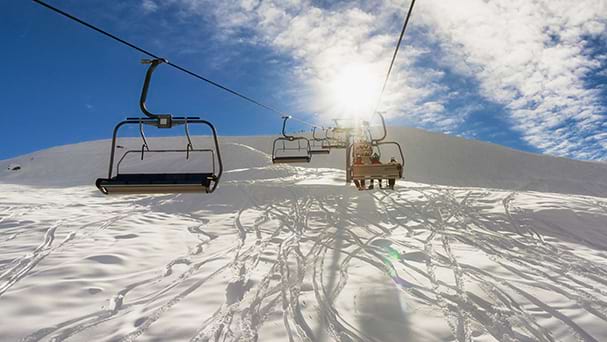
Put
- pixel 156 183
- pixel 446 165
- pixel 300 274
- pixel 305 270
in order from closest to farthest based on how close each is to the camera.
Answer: pixel 156 183 → pixel 300 274 → pixel 305 270 → pixel 446 165

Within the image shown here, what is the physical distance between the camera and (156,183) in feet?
16.3

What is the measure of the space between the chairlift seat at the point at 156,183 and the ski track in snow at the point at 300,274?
5.29ft

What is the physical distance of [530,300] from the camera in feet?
15.7

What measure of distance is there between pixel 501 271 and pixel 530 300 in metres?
1.27

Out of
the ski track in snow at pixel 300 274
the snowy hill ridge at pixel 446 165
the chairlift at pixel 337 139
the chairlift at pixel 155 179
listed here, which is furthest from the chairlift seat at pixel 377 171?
the snowy hill ridge at pixel 446 165

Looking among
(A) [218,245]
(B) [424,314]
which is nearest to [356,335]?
(B) [424,314]

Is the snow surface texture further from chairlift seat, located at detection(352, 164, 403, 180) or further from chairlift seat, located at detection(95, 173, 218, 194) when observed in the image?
chairlift seat, located at detection(95, 173, 218, 194)

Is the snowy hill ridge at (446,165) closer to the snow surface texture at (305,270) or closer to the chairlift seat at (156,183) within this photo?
the snow surface texture at (305,270)

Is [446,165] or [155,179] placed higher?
[446,165]

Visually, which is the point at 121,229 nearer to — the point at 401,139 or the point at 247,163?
the point at 247,163

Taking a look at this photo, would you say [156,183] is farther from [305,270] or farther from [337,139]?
[337,139]

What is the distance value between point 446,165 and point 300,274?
47.1m

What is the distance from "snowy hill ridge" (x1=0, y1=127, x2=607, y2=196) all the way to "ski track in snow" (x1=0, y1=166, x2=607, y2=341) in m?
23.5

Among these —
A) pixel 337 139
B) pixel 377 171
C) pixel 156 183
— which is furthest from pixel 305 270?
pixel 337 139
